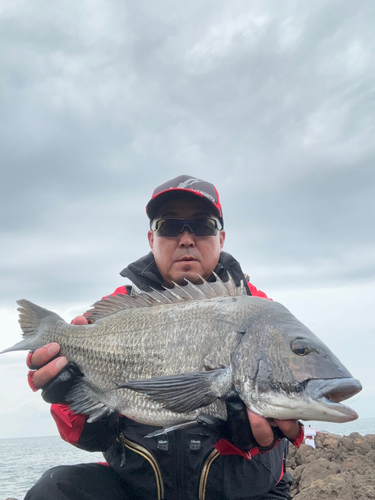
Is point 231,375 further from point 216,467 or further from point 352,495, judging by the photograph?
point 352,495

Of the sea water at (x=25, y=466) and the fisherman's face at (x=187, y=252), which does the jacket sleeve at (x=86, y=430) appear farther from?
the sea water at (x=25, y=466)

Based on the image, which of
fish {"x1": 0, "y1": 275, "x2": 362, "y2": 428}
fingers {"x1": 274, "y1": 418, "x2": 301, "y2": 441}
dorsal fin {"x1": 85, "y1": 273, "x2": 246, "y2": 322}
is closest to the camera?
fish {"x1": 0, "y1": 275, "x2": 362, "y2": 428}

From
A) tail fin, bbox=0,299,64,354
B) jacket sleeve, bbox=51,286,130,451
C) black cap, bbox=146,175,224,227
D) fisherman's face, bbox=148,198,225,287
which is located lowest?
jacket sleeve, bbox=51,286,130,451

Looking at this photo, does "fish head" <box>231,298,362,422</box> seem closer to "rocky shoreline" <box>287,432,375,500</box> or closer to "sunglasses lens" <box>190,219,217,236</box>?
"sunglasses lens" <box>190,219,217,236</box>

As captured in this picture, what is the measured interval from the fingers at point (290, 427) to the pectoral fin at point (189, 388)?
1.54ft

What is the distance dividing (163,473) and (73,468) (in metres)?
0.93

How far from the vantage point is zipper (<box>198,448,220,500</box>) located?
3.42 meters

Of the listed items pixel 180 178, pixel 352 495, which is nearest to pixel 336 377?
pixel 180 178

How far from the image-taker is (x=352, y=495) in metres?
5.35

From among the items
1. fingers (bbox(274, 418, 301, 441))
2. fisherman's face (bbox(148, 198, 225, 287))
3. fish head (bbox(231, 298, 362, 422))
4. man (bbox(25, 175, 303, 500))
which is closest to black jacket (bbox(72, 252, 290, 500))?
man (bbox(25, 175, 303, 500))

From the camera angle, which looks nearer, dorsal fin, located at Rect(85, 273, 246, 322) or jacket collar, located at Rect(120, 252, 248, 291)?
dorsal fin, located at Rect(85, 273, 246, 322)

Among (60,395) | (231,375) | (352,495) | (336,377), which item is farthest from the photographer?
(352,495)

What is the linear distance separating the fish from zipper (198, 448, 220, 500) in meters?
0.93

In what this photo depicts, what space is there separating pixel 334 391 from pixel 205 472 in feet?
5.87
